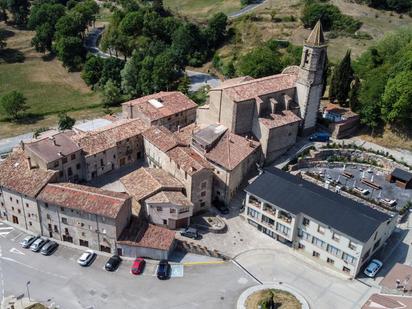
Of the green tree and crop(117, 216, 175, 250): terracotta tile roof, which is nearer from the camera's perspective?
crop(117, 216, 175, 250): terracotta tile roof

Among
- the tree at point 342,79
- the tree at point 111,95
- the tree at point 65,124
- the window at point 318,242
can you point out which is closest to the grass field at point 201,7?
the tree at point 111,95

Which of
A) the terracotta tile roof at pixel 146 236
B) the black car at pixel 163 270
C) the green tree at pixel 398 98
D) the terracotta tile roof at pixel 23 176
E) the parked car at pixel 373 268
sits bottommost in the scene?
the black car at pixel 163 270

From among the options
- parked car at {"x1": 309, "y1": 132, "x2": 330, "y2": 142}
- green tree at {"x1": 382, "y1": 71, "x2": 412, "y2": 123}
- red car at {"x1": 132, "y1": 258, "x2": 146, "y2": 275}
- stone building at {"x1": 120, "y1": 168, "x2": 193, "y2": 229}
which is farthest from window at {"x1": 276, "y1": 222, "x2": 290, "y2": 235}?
green tree at {"x1": 382, "y1": 71, "x2": 412, "y2": 123}

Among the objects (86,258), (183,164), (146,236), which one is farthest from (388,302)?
(86,258)

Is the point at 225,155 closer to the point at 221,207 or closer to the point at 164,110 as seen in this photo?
the point at 221,207

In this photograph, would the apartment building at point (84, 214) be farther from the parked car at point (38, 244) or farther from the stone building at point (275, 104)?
the stone building at point (275, 104)

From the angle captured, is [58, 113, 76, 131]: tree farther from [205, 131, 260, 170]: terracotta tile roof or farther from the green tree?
the green tree
